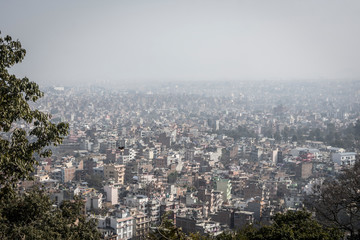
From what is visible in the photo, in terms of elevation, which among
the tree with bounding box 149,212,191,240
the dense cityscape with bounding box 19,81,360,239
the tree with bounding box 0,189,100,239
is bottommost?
the dense cityscape with bounding box 19,81,360,239

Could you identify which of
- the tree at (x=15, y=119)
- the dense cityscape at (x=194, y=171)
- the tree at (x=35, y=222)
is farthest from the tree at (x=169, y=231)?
the tree at (x=35, y=222)

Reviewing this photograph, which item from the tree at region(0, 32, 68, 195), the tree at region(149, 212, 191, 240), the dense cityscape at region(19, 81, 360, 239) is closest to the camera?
the tree at region(149, 212, 191, 240)

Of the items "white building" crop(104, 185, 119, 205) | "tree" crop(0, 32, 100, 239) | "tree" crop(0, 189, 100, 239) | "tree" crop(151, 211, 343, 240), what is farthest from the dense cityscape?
"tree" crop(151, 211, 343, 240)

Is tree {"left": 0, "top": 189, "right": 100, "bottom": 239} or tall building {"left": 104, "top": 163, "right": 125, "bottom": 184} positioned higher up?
tree {"left": 0, "top": 189, "right": 100, "bottom": 239}

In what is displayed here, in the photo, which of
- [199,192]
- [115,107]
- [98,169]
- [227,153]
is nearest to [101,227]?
[199,192]

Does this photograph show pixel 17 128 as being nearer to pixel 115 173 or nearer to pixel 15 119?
pixel 15 119

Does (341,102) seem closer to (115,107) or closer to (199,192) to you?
(115,107)

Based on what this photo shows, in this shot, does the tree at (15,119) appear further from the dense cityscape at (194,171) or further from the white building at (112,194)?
the white building at (112,194)

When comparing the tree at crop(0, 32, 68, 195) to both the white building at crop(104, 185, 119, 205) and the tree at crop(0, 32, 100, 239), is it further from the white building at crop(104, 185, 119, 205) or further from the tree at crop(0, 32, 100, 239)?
the white building at crop(104, 185, 119, 205)

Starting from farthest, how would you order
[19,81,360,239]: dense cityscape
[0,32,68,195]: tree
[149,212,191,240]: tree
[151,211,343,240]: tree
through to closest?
[19,81,360,239]: dense cityscape
[151,211,343,240]: tree
[0,32,68,195]: tree
[149,212,191,240]: tree
